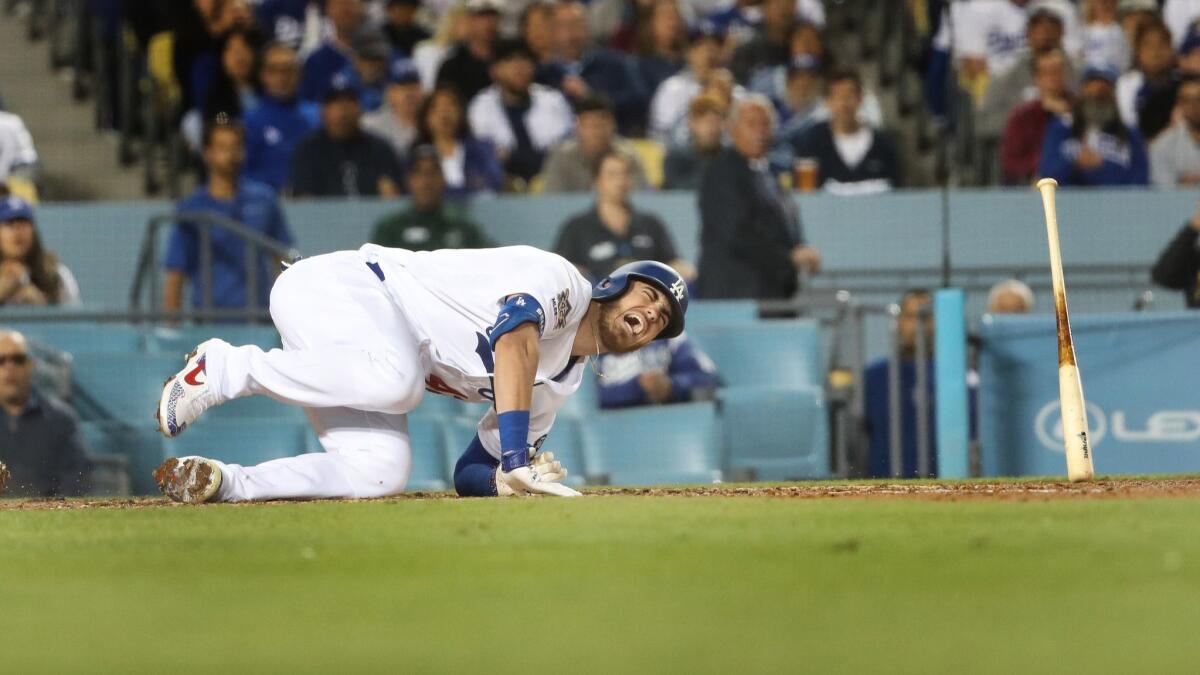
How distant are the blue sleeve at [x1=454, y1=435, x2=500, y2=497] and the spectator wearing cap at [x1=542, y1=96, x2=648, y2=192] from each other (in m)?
4.75

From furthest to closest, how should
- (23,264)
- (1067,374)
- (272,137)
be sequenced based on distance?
(272,137) < (23,264) < (1067,374)

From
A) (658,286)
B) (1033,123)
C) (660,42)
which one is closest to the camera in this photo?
(658,286)

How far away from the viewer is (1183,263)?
11.1 m

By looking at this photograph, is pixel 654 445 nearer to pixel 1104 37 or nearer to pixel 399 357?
pixel 399 357

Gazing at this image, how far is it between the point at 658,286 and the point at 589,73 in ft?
23.6

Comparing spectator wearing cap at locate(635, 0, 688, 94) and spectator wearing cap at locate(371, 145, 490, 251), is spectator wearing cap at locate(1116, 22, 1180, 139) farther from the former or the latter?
spectator wearing cap at locate(371, 145, 490, 251)

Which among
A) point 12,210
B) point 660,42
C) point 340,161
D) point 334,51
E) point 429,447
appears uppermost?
point 660,42

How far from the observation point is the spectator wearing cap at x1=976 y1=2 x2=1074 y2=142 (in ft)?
43.5

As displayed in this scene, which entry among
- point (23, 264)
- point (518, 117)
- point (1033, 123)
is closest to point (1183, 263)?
point (1033, 123)

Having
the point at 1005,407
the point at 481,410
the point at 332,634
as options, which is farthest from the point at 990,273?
the point at 332,634

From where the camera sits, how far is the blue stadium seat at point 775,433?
10133 millimetres

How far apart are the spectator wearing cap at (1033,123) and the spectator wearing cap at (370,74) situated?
4.69 metres

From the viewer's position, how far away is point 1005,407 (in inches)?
402

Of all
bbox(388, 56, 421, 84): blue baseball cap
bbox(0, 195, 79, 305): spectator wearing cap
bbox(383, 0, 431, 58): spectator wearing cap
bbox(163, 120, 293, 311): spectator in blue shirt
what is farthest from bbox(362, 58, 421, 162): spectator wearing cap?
bbox(0, 195, 79, 305): spectator wearing cap
